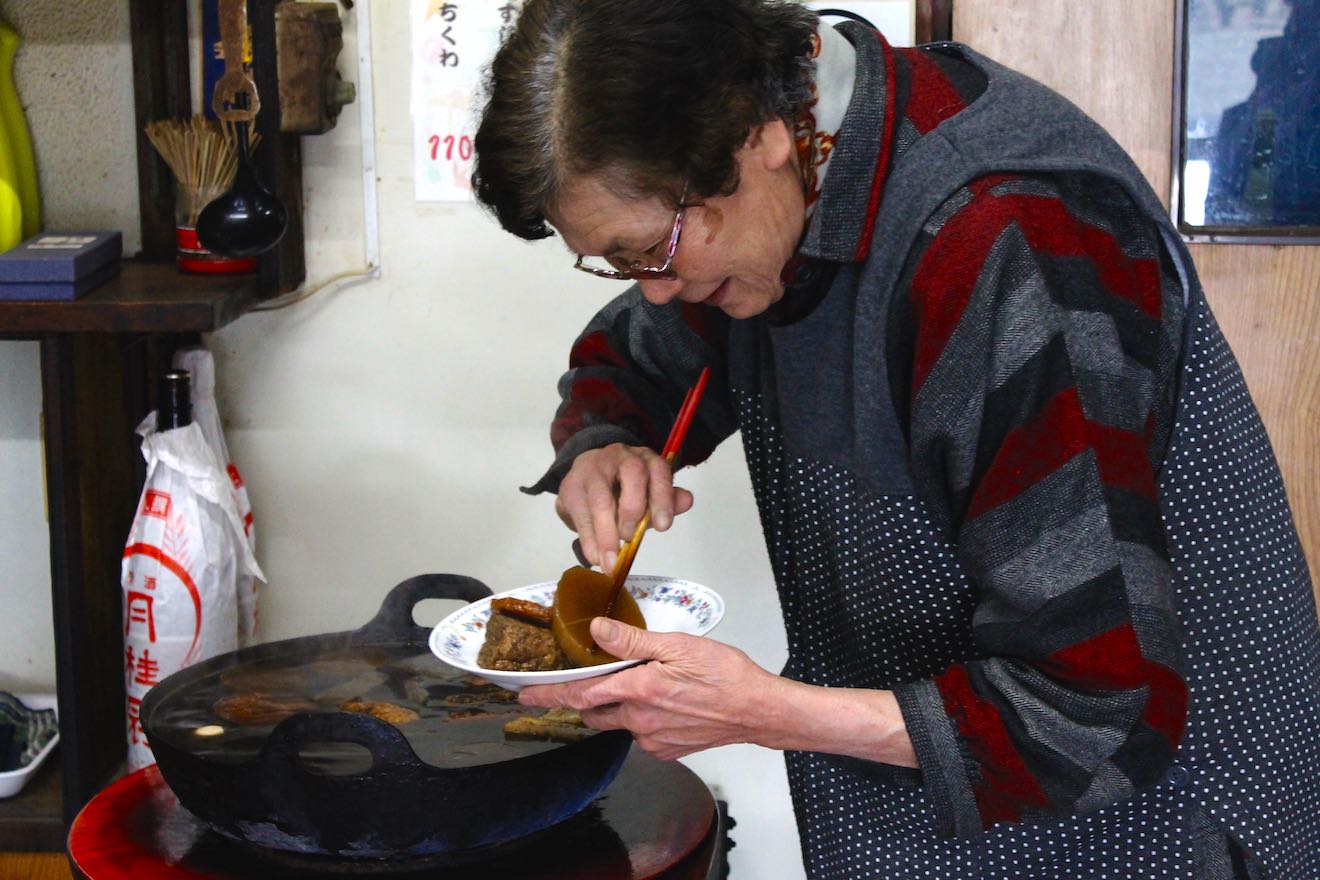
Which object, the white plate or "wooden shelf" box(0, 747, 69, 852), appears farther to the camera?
"wooden shelf" box(0, 747, 69, 852)

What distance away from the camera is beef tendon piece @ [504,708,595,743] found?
1.50 m

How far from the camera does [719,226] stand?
44.7 inches

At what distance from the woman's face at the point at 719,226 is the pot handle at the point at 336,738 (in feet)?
1.49

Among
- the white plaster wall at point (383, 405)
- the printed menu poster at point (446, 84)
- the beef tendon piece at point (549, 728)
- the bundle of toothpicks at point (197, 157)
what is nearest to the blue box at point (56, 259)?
the bundle of toothpicks at point (197, 157)

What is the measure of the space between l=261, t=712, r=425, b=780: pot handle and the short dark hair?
48cm

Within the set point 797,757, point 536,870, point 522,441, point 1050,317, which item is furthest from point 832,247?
point 522,441

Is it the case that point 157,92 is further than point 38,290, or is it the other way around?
point 157,92

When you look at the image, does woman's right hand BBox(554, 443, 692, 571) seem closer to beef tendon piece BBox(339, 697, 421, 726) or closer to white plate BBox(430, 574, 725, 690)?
white plate BBox(430, 574, 725, 690)

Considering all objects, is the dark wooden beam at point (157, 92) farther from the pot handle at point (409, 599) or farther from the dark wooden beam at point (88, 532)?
the pot handle at point (409, 599)

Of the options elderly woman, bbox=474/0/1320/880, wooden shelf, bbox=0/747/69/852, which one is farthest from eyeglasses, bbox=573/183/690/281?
wooden shelf, bbox=0/747/69/852

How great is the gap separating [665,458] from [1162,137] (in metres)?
1.07

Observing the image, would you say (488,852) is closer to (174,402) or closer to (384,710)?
(384,710)

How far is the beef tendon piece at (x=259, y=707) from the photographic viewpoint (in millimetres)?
1565

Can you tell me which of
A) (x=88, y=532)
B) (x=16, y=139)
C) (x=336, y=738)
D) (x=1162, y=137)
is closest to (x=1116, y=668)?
(x=336, y=738)
